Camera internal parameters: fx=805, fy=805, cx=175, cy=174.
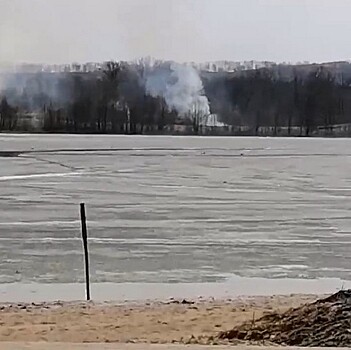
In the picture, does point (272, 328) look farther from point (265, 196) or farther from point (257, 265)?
point (265, 196)

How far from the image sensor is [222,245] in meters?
14.1

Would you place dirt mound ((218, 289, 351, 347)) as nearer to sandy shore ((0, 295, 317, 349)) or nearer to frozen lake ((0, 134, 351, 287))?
sandy shore ((0, 295, 317, 349))

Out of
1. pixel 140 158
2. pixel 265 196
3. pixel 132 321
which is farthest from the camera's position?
pixel 140 158

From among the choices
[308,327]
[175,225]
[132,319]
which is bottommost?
[175,225]

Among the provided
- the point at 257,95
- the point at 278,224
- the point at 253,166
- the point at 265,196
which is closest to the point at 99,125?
the point at 257,95

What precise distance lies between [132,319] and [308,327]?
103 inches

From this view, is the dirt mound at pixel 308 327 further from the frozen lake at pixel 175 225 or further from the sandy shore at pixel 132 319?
the frozen lake at pixel 175 225

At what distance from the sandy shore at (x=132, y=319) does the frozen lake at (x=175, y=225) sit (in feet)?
5.12

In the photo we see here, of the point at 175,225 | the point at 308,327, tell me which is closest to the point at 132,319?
the point at 308,327

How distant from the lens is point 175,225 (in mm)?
16859

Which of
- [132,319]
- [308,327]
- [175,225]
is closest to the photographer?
[308,327]

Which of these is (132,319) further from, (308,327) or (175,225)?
(175,225)

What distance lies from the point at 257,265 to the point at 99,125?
81.8 metres

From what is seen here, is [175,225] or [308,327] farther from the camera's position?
[175,225]
